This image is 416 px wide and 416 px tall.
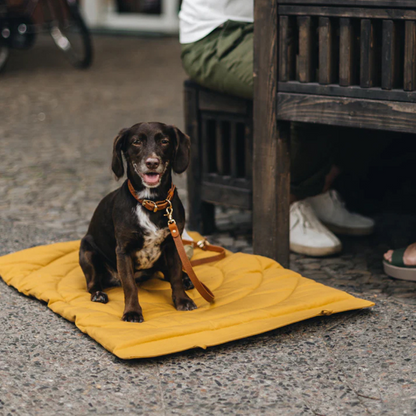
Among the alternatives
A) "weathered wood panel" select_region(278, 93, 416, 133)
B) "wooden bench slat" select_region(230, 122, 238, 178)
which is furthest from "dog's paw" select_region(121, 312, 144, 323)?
"wooden bench slat" select_region(230, 122, 238, 178)

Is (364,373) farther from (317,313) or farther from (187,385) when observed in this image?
(187,385)

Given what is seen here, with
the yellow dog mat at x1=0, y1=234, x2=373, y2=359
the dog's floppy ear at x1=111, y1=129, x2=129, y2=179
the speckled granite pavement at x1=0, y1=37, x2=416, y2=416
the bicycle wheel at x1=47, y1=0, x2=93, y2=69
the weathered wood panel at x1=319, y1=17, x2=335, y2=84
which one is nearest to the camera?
the speckled granite pavement at x1=0, y1=37, x2=416, y2=416

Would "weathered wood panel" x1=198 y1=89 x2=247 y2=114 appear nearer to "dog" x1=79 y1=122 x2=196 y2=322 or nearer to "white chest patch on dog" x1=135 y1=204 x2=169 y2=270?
"dog" x1=79 y1=122 x2=196 y2=322

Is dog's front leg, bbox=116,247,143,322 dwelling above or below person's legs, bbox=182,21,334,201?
below

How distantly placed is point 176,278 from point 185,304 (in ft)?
0.38

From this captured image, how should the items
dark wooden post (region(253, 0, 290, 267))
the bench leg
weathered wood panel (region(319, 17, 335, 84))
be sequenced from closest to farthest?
weathered wood panel (region(319, 17, 335, 84)) < dark wooden post (region(253, 0, 290, 267)) < the bench leg

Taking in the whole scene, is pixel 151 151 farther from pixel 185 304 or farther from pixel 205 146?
pixel 205 146

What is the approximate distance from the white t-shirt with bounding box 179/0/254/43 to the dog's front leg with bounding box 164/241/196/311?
1358 mm

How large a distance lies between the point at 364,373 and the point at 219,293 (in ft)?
2.82

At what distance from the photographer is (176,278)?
3.07 m

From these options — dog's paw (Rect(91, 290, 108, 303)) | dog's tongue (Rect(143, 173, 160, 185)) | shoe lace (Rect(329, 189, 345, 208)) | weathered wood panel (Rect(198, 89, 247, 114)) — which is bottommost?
dog's paw (Rect(91, 290, 108, 303))

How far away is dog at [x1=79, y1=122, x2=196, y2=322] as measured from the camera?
286 centimetres

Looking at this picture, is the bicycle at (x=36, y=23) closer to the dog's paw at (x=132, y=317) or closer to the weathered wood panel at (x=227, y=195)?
the weathered wood panel at (x=227, y=195)

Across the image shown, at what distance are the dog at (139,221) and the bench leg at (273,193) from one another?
54 cm
